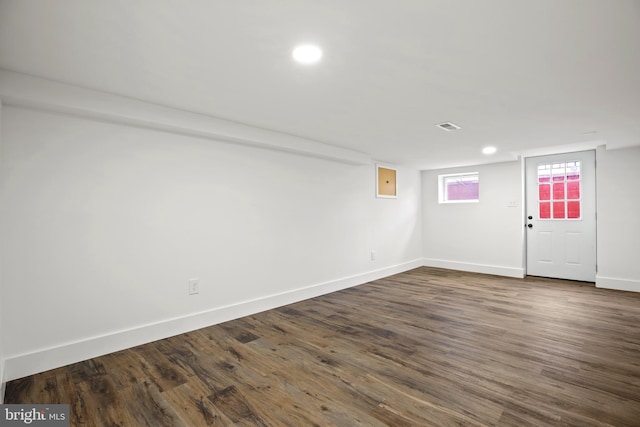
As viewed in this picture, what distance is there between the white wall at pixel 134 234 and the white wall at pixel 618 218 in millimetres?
4280

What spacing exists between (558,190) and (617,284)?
165cm

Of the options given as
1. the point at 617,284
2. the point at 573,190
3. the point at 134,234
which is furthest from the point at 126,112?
the point at 617,284

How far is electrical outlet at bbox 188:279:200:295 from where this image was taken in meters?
3.15

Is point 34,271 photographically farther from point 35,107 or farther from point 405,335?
point 405,335

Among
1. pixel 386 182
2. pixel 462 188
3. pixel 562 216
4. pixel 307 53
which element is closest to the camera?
pixel 307 53

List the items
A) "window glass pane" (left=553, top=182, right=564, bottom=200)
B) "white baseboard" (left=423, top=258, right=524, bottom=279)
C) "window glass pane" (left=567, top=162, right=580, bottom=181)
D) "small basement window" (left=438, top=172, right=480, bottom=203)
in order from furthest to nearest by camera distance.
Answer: "small basement window" (left=438, top=172, right=480, bottom=203) → "white baseboard" (left=423, top=258, right=524, bottom=279) → "window glass pane" (left=553, top=182, right=564, bottom=200) → "window glass pane" (left=567, top=162, right=580, bottom=181)

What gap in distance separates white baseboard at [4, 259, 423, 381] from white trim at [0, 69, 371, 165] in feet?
5.95

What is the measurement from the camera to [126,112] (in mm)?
2549

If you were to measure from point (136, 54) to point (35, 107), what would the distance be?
109 centimetres

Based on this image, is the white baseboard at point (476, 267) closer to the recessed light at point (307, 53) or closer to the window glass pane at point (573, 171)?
the window glass pane at point (573, 171)

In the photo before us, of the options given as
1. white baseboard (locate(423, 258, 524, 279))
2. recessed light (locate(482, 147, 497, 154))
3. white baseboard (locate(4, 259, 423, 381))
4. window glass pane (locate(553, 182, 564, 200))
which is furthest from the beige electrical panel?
window glass pane (locate(553, 182, 564, 200))

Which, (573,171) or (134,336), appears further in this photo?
(573,171)

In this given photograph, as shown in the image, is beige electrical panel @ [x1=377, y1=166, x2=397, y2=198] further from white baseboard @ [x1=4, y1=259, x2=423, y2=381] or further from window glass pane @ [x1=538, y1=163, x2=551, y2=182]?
window glass pane @ [x1=538, y1=163, x2=551, y2=182]

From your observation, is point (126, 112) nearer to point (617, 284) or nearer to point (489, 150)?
point (489, 150)
